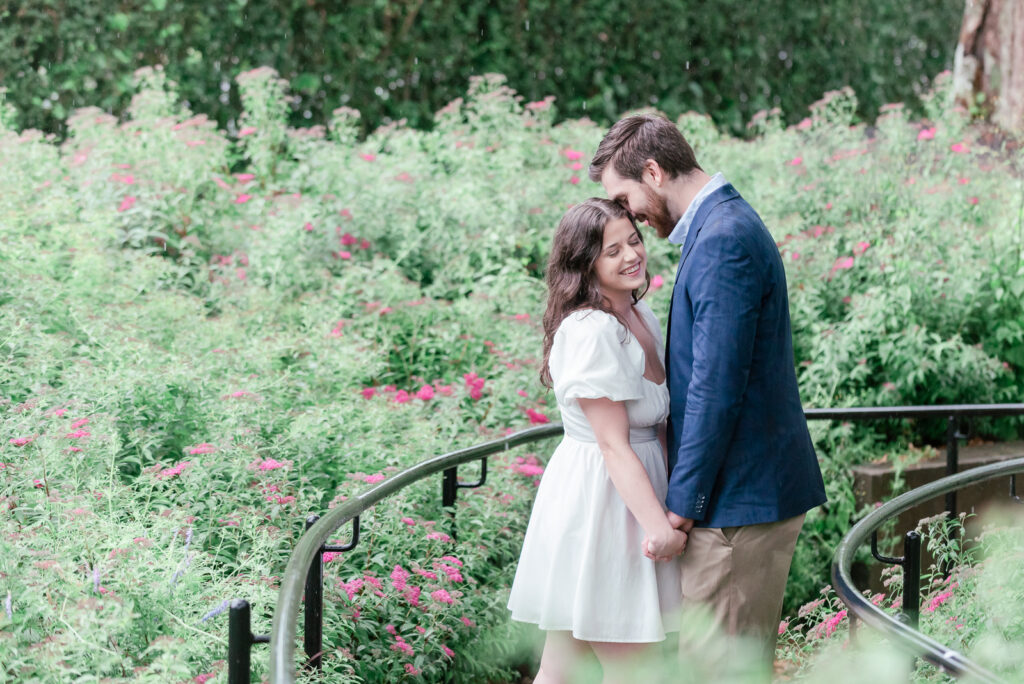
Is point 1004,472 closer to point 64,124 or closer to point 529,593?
point 529,593

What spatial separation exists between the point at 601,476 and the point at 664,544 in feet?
0.74

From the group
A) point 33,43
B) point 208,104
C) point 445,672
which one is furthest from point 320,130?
point 445,672

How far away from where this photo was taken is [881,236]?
638 centimetres

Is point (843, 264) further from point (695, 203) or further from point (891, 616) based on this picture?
point (891, 616)

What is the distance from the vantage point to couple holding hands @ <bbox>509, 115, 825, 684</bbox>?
7.76 ft

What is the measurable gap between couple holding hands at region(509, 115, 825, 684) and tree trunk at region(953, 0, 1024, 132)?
22.2ft

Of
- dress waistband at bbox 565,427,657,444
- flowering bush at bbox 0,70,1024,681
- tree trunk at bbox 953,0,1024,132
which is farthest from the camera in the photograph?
tree trunk at bbox 953,0,1024,132

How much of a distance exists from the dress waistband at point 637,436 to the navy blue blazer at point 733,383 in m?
0.07

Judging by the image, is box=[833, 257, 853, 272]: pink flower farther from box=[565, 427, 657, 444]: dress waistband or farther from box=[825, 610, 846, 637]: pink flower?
box=[565, 427, 657, 444]: dress waistband

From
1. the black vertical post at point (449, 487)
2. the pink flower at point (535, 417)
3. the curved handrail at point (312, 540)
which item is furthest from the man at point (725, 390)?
the pink flower at point (535, 417)

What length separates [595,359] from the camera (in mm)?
2439

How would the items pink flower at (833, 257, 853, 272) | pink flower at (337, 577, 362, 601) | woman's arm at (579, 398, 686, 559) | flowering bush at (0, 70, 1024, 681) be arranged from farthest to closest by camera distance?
1. pink flower at (833, 257, 853, 272)
2. pink flower at (337, 577, 362, 601)
3. flowering bush at (0, 70, 1024, 681)
4. woman's arm at (579, 398, 686, 559)

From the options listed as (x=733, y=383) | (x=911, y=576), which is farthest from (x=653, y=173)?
(x=911, y=576)

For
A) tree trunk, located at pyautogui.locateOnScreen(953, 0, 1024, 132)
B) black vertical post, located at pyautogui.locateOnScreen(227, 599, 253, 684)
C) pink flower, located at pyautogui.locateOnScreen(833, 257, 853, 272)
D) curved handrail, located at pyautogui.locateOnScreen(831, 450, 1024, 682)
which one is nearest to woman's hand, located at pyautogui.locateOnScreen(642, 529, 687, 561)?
curved handrail, located at pyautogui.locateOnScreen(831, 450, 1024, 682)
